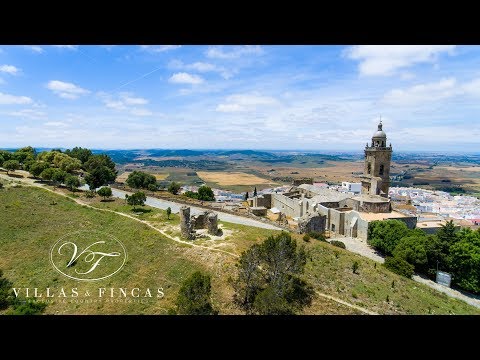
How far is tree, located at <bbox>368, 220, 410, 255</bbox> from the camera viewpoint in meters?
25.4

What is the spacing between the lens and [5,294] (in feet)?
39.8

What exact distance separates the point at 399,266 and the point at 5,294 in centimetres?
2284

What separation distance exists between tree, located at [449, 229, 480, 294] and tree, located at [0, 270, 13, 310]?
26415 millimetres

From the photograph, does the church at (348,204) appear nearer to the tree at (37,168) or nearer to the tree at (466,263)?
the tree at (466,263)

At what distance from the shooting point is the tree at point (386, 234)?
83.2 feet

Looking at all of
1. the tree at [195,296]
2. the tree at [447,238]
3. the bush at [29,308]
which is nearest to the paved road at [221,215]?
the tree at [447,238]

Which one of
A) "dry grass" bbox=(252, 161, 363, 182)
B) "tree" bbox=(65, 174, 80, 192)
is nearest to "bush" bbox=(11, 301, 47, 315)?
"tree" bbox=(65, 174, 80, 192)

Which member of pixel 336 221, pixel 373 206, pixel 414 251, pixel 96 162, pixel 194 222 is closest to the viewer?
pixel 194 222

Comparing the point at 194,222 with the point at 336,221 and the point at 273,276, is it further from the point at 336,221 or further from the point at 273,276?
the point at 336,221

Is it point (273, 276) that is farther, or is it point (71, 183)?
point (71, 183)

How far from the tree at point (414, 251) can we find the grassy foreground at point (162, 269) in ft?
12.7

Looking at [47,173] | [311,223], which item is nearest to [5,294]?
[47,173]
